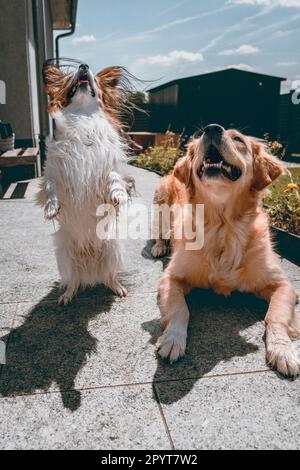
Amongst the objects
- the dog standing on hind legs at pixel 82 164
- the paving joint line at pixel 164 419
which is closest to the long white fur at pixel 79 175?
the dog standing on hind legs at pixel 82 164

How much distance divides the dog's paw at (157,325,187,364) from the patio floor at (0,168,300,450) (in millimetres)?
58

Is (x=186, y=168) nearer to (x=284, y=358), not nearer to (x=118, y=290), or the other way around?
(x=118, y=290)

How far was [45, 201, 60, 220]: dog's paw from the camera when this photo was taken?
99.0 inches

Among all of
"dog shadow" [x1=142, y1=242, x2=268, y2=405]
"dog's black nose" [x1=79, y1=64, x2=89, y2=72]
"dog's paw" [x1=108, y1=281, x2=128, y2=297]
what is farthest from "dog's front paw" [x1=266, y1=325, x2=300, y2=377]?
"dog's black nose" [x1=79, y1=64, x2=89, y2=72]

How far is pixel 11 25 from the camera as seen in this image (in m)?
7.72

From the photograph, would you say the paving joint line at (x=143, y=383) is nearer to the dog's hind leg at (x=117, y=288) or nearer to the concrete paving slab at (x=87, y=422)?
the concrete paving slab at (x=87, y=422)

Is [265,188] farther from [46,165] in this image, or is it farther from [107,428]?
[107,428]

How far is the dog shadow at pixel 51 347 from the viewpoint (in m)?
2.03

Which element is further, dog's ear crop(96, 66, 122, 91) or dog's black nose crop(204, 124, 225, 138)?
dog's ear crop(96, 66, 122, 91)

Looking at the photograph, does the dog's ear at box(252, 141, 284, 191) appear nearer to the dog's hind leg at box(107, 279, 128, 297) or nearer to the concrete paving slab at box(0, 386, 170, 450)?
the dog's hind leg at box(107, 279, 128, 297)

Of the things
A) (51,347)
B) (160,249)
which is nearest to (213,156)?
(160,249)

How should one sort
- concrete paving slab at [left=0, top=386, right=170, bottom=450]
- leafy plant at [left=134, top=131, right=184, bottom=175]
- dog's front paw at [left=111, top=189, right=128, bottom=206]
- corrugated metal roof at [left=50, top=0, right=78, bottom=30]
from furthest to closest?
corrugated metal roof at [left=50, top=0, right=78, bottom=30] < leafy plant at [left=134, top=131, right=184, bottom=175] < dog's front paw at [left=111, top=189, right=128, bottom=206] < concrete paving slab at [left=0, top=386, right=170, bottom=450]

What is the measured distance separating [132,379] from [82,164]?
1.49 m

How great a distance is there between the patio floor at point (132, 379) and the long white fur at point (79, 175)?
444mm
